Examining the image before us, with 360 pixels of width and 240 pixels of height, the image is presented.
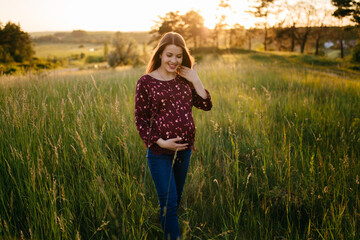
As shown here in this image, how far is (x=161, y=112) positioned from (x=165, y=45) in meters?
0.62

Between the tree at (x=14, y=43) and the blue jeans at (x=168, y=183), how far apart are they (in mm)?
35654

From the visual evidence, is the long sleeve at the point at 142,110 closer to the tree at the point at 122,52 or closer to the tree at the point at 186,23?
the tree at the point at 122,52

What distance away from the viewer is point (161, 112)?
1938 millimetres

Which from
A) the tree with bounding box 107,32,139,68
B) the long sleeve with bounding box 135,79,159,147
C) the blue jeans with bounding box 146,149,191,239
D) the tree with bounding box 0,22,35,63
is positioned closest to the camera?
the blue jeans with bounding box 146,149,191,239

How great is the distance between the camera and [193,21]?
4766 centimetres

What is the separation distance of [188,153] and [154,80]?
2.32ft

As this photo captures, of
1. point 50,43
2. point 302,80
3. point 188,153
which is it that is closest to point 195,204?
point 188,153

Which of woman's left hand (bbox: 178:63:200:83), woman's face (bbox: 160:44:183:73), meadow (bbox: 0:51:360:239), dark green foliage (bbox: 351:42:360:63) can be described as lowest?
meadow (bbox: 0:51:360:239)

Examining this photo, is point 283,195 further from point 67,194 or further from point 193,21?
point 193,21

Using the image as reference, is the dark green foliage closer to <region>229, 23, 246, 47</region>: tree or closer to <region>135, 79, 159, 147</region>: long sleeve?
<region>135, 79, 159, 147</region>: long sleeve

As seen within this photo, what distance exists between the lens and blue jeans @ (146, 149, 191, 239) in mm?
1710

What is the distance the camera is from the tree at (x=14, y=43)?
Answer: 30.1m

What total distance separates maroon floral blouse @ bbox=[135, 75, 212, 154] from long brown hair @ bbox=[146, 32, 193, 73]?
0.27m

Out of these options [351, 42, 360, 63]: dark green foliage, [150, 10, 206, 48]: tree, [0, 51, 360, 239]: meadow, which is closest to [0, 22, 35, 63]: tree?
[150, 10, 206, 48]: tree
